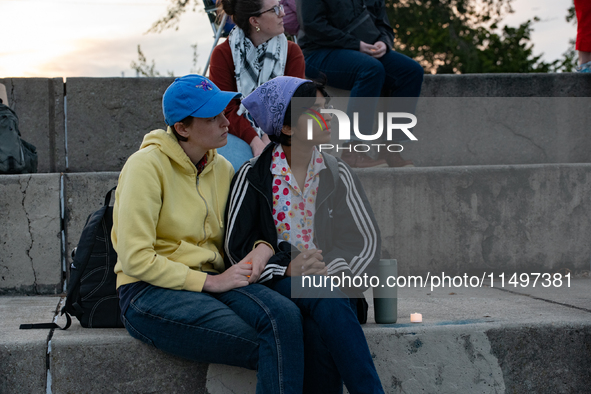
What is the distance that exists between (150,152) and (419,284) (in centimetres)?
195

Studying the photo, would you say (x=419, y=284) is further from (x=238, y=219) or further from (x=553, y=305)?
(x=238, y=219)

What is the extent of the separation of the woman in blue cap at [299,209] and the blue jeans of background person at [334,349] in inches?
2.1

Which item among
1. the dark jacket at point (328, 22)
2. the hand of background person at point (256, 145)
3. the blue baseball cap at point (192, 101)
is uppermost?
the dark jacket at point (328, 22)

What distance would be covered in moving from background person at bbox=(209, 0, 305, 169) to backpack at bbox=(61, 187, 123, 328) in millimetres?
980

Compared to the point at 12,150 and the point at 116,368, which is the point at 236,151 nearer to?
the point at 116,368

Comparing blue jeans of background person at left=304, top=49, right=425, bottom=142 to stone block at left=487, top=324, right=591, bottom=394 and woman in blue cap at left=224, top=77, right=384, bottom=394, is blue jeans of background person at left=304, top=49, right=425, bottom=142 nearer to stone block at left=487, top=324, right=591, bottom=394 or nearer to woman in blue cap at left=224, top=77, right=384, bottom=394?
woman in blue cap at left=224, top=77, right=384, bottom=394

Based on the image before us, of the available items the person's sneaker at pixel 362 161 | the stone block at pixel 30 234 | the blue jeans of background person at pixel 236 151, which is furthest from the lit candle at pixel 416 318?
the stone block at pixel 30 234

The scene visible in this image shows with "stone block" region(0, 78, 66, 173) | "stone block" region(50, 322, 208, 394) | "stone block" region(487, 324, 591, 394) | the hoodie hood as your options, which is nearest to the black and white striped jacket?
the hoodie hood

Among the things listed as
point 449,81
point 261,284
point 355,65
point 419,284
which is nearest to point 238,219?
point 261,284

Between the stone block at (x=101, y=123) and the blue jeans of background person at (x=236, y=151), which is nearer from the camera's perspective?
the blue jeans of background person at (x=236, y=151)

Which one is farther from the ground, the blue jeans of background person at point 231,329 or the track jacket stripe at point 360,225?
the track jacket stripe at point 360,225

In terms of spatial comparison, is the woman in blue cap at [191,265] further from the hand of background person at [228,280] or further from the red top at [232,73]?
the red top at [232,73]

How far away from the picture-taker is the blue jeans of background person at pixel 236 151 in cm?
288

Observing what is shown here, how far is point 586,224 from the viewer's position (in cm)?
351
